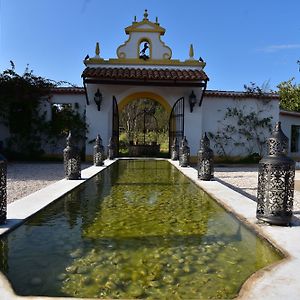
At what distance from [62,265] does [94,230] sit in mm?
1031

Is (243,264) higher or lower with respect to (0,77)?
lower

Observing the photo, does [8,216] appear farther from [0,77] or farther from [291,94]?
[291,94]

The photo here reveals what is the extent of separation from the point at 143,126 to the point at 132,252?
19.2 m

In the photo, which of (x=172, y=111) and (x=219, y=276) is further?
(x=172, y=111)

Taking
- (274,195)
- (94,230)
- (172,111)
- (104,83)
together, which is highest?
(104,83)

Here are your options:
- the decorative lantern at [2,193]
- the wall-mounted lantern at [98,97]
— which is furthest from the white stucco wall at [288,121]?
the decorative lantern at [2,193]

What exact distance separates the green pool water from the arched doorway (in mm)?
10878

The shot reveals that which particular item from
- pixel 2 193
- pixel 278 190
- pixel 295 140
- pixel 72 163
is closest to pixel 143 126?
pixel 295 140

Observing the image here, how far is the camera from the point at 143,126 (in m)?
22.1

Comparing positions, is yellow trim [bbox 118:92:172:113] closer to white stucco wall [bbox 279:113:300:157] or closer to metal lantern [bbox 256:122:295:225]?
white stucco wall [bbox 279:113:300:157]

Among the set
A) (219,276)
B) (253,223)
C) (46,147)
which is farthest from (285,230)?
(46,147)

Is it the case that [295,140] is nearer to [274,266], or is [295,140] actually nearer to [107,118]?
[107,118]

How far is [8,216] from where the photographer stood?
13.0 ft

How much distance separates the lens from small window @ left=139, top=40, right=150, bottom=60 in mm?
15490
